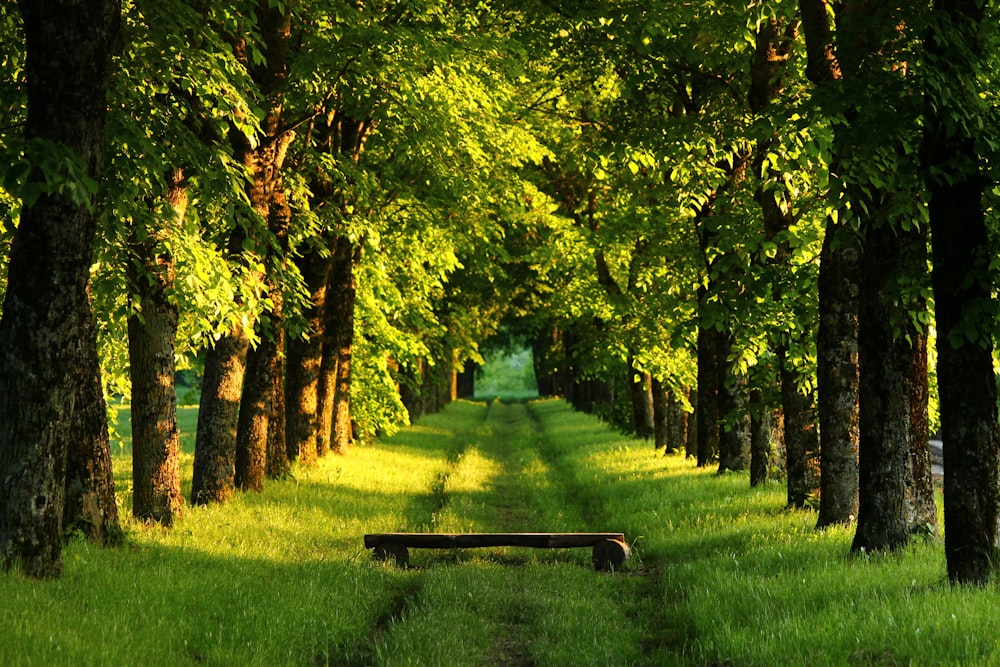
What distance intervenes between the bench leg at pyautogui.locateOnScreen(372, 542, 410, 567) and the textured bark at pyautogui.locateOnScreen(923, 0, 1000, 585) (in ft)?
22.2

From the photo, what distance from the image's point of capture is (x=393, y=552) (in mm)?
12945

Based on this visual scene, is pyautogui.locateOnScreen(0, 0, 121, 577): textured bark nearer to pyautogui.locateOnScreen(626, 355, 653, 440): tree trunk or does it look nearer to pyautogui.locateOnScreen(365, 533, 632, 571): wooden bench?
pyautogui.locateOnScreen(365, 533, 632, 571): wooden bench

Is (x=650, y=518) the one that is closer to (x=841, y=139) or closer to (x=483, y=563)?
(x=483, y=563)

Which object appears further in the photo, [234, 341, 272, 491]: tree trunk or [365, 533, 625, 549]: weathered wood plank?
[234, 341, 272, 491]: tree trunk

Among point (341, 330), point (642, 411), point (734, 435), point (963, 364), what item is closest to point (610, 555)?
point (963, 364)

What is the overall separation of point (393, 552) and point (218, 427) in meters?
4.48

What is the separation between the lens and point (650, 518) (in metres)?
16.0

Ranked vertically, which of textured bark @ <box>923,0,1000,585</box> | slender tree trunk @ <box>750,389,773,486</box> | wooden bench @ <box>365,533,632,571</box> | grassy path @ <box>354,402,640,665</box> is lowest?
grassy path @ <box>354,402,640,665</box>

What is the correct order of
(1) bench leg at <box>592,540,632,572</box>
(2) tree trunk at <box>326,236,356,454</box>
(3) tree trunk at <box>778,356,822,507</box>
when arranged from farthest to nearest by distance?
(2) tree trunk at <box>326,236,356,454</box>
(3) tree trunk at <box>778,356,822,507</box>
(1) bench leg at <box>592,540,632,572</box>

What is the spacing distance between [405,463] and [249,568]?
15.7 m

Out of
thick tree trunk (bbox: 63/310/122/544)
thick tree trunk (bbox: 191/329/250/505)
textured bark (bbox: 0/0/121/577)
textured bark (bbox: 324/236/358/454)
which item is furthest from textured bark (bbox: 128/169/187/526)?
textured bark (bbox: 324/236/358/454)

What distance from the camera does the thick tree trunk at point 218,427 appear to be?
1557 centimetres

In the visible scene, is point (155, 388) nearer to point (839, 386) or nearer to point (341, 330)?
point (839, 386)

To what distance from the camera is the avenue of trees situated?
27.7ft
